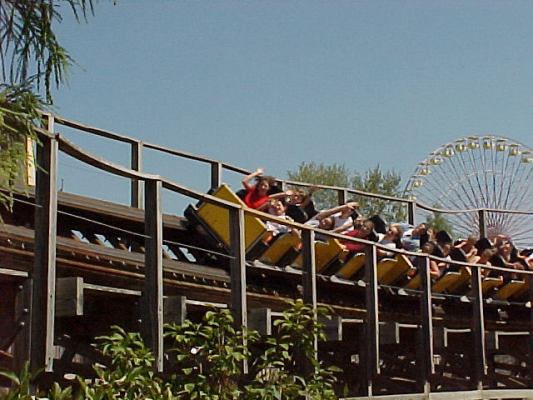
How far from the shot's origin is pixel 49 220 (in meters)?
6.64

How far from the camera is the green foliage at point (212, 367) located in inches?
248

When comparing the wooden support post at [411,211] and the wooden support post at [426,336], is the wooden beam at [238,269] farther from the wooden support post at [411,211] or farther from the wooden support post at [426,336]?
the wooden support post at [411,211]

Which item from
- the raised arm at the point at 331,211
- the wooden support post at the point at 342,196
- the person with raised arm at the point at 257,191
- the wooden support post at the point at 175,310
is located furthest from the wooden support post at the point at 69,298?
the wooden support post at the point at 342,196

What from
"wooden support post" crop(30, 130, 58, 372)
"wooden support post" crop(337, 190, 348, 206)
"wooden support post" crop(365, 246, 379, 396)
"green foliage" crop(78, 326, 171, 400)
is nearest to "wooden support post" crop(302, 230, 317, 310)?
"wooden support post" crop(365, 246, 379, 396)

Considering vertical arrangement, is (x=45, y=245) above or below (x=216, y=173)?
below

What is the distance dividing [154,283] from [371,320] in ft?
11.9

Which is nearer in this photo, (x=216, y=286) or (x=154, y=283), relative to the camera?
(x=154, y=283)

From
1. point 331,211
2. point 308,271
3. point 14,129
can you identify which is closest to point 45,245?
point 14,129

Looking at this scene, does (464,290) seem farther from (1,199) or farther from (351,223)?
(1,199)

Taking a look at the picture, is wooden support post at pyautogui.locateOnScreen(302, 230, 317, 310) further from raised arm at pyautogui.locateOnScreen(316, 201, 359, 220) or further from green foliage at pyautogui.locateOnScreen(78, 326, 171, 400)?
raised arm at pyautogui.locateOnScreen(316, 201, 359, 220)

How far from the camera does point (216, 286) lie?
9.60 metres

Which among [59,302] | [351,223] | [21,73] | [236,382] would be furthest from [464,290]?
[21,73]

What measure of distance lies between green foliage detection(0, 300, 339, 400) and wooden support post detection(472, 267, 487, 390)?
434 centimetres

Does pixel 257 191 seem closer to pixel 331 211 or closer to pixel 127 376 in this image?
pixel 331 211
